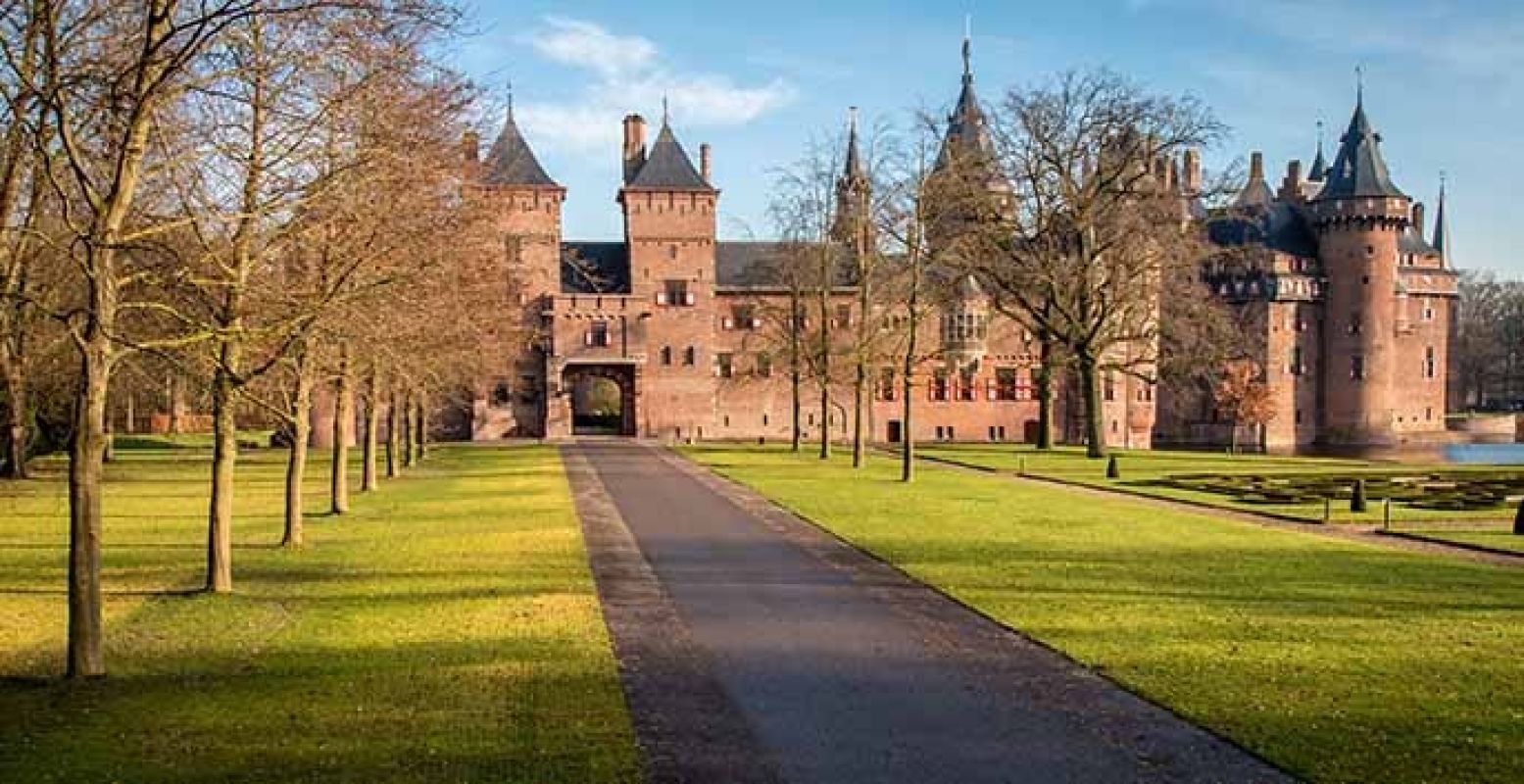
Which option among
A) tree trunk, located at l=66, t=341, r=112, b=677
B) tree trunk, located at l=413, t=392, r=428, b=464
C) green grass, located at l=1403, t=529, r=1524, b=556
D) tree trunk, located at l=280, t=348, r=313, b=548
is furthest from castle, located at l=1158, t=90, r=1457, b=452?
tree trunk, located at l=66, t=341, r=112, b=677

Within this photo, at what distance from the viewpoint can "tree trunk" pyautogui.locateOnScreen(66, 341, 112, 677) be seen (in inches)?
384

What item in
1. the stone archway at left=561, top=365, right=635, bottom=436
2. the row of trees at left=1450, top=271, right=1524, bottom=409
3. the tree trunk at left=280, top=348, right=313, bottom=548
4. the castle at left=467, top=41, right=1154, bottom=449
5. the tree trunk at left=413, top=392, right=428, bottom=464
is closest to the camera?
the tree trunk at left=280, top=348, right=313, bottom=548

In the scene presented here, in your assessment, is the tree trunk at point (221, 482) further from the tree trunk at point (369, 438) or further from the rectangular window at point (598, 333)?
the rectangular window at point (598, 333)

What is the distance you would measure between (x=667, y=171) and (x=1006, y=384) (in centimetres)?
2147

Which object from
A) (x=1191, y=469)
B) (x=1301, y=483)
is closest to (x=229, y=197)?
(x=1301, y=483)

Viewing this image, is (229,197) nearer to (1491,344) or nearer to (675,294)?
(675,294)

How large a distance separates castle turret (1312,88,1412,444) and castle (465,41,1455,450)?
0.09m

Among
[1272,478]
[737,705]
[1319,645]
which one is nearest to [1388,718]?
[1319,645]

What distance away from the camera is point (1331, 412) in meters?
78.3

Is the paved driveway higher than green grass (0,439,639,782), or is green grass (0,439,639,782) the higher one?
the paved driveway

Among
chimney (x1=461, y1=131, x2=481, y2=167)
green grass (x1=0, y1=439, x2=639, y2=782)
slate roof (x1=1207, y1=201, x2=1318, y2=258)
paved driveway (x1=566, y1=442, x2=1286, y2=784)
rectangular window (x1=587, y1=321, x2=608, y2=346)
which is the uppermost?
slate roof (x1=1207, y1=201, x2=1318, y2=258)

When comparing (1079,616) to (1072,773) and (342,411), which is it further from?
(342,411)

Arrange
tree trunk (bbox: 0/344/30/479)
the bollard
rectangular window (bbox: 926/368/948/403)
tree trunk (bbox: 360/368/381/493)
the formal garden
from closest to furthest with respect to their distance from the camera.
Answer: the formal garden → the bollard → tree trunk (bbox: 0/344/30/479) → tree trunk (bbox: 360/368/381/493) → rectangular window (bbox: 926/368/948/403)

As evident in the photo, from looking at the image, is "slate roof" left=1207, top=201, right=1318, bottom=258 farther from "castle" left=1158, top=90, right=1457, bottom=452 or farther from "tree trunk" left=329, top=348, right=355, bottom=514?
"tree trunk" left=329, top=348, right=355, bottom=514
